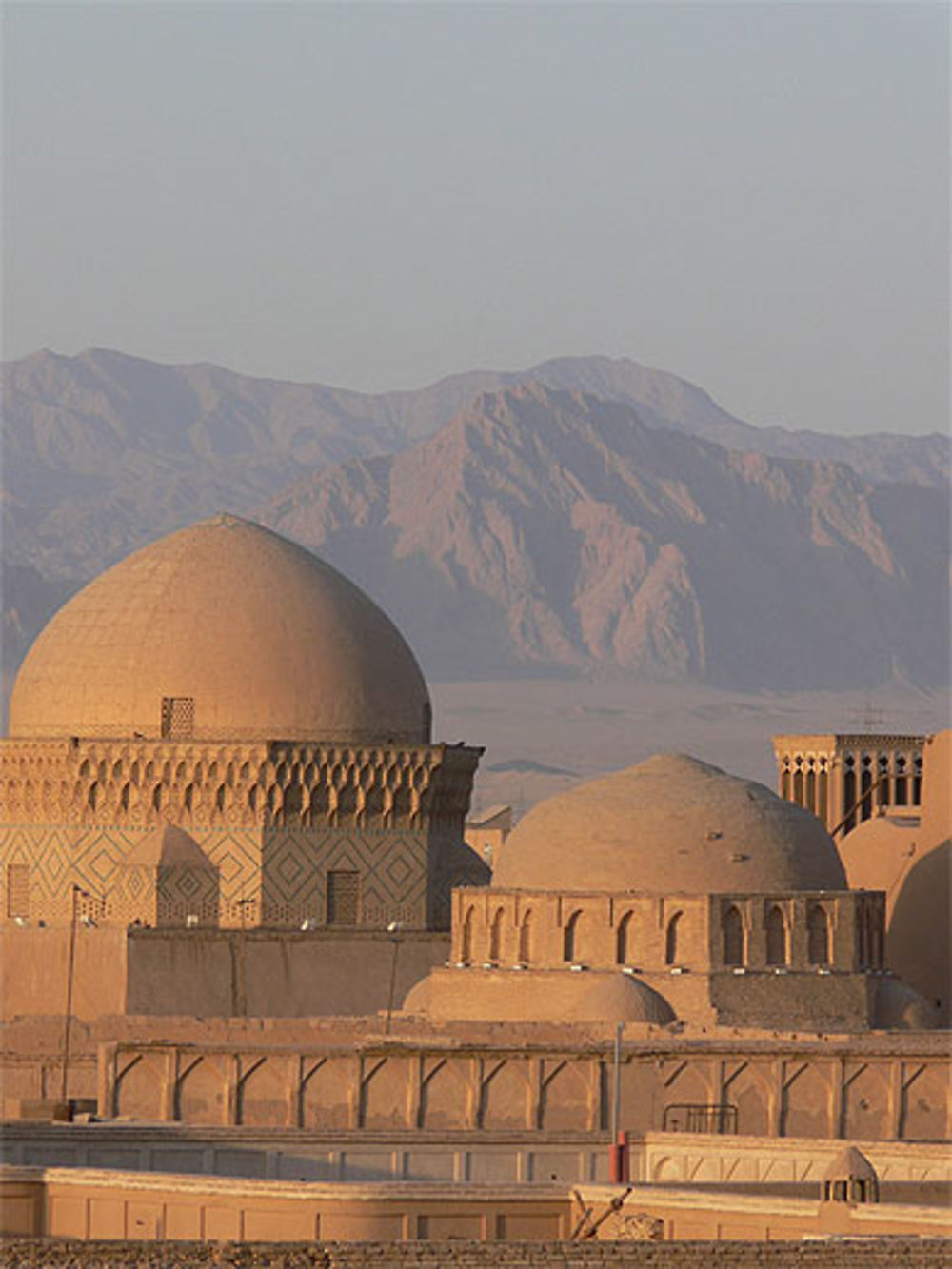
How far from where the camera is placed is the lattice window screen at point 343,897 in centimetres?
5969

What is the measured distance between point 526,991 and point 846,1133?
6.92 meters

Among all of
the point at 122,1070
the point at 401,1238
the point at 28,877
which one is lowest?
the point at 401,1238

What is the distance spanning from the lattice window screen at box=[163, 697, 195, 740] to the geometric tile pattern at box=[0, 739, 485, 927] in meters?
0.42

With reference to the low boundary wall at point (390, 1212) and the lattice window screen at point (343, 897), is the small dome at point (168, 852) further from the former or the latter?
the low boundary wall at point (390, 1212)

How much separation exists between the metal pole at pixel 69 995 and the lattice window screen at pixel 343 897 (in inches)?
129

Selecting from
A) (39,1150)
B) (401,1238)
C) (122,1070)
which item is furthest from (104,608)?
(401,1238)

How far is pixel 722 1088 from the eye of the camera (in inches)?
1884

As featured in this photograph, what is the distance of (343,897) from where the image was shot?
59.9m

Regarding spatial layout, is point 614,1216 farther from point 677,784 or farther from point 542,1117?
point 677,784

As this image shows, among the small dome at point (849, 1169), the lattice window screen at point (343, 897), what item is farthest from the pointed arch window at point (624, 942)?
the small dome at point (849, 1169)

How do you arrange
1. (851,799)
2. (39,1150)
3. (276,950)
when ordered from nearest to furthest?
(39,1150) → (276,950) → (851,799)

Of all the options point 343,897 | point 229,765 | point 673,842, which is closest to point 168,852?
point 229,765

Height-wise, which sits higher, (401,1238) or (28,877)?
(28,877)

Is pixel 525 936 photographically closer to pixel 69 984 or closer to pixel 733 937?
pixel 733 937
